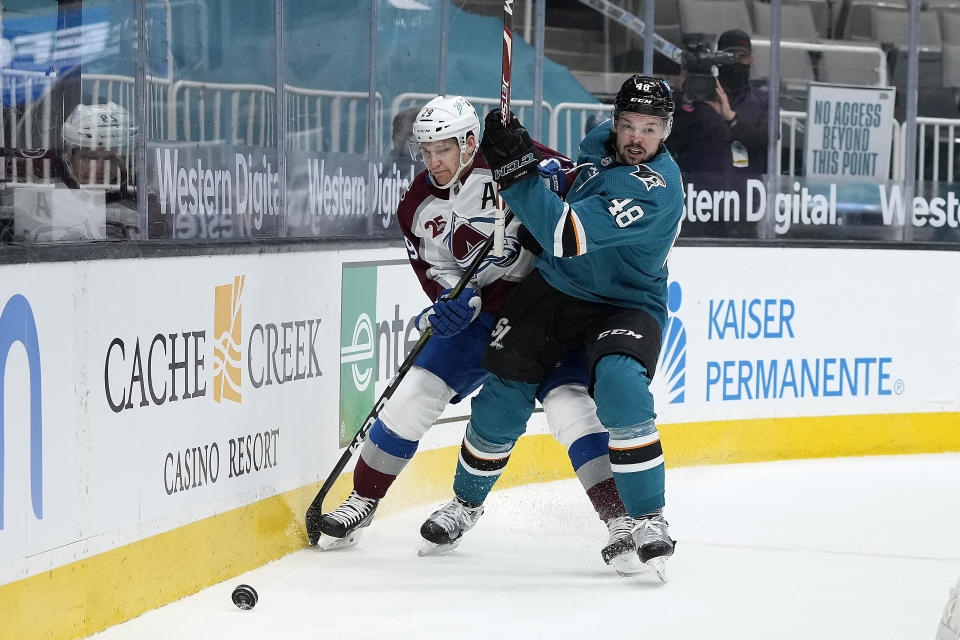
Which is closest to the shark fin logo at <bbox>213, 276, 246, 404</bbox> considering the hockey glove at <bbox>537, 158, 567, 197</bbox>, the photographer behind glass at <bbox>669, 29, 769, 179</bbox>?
the hockey glove at <bbox>537, 158, 567, 197</bbox>

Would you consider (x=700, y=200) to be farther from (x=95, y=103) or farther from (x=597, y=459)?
(x=95, y=103)

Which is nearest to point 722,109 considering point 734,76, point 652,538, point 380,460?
point 734,76

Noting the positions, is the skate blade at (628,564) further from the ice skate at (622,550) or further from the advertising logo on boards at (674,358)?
the advertising logo on boards at (674,358)

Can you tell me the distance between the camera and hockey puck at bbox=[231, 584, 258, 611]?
3346 millimetres

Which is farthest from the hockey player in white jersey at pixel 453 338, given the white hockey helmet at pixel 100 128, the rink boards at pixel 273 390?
the white hockey helmet at pixel 100 128

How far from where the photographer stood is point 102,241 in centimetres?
322

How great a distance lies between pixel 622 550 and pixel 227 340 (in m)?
1.12

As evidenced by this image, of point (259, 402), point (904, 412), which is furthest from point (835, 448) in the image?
point (259, 402)

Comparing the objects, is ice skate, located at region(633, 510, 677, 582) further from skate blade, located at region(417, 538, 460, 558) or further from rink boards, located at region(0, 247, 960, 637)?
rink boards, located at region(0, 247, 960, 637)

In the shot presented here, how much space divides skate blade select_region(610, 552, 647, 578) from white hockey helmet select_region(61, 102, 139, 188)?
5.02 ft

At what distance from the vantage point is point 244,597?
11.0ft

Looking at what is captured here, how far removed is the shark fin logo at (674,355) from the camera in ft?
19.1

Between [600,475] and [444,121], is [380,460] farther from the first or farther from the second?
[444,121]

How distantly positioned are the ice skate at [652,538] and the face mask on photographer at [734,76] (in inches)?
123
